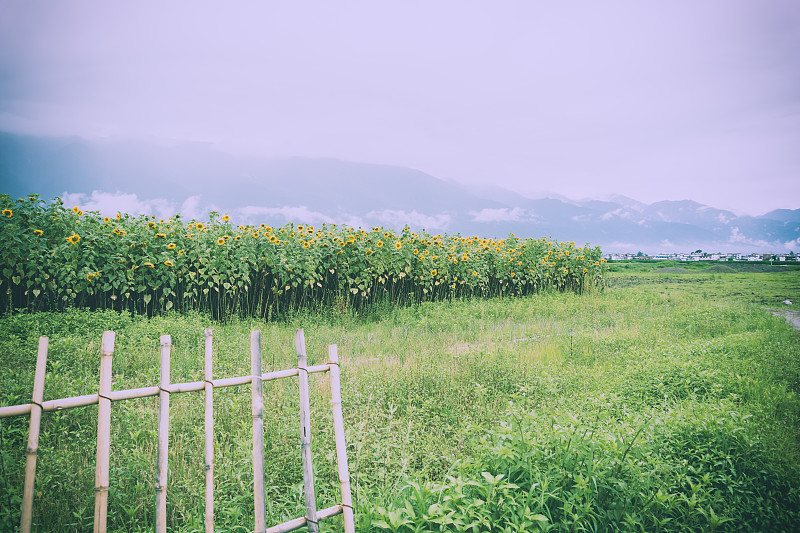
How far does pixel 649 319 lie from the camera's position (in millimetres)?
8227

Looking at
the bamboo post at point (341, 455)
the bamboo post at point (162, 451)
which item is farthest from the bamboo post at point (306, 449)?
the bamboo post at point (162, 451)

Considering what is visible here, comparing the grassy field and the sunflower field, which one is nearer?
the grassy field

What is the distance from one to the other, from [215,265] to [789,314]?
10.5m

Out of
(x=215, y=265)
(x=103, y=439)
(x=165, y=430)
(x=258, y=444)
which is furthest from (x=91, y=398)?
(x=215, y=265)

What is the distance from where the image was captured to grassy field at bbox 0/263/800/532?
253 centimetres

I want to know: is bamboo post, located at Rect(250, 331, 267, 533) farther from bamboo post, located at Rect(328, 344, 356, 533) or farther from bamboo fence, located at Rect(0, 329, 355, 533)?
bamboo post, located at Rect(328, 344, 356, 533)

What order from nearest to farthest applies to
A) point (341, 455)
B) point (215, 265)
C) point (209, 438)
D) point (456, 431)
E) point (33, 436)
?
point (33, 436)
point (209, 438)
point (341, 455)
point (456, 431)
point (215, 265)

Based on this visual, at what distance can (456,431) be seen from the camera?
3646 mm

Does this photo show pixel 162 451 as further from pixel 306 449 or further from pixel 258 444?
pixel 306 449

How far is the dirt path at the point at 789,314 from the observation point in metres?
8.01

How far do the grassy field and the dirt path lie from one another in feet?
6.28

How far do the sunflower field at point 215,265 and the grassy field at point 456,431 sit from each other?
84cm

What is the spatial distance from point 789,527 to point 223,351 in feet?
16.4

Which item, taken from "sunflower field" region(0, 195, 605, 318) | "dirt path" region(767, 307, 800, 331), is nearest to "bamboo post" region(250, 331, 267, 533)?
"sunflower field" region(0, 195, 605, 318)
